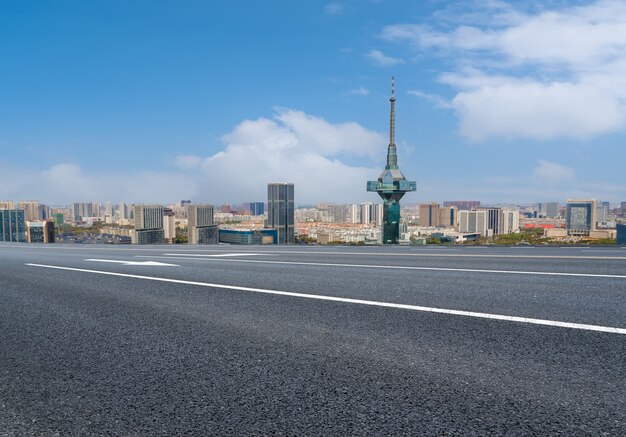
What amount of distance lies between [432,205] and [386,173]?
154 feet

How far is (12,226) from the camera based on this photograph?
3916cm

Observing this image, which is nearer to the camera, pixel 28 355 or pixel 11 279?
pixel 28 355

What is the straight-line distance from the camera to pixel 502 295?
16.8 ft

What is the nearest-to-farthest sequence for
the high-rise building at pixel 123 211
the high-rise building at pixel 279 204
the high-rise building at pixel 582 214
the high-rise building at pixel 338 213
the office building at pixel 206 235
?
1. the office building at pixel 206 235
2. the high-rise building at pixel 279 204
3. the high-rise building at pixel 582 214
4. the high-rise building at pixel 123 211
5. the high-rise building at pixel 338 213

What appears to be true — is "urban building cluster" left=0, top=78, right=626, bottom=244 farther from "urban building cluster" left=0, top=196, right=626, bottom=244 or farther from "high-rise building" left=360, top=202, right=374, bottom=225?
"high-rise building" left=360, top=202, right=374, bottom=225

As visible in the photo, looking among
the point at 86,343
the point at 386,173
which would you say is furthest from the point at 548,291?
the point at 386,173

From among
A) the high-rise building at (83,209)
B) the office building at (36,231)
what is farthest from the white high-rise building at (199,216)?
the high-rise building at (83,209)

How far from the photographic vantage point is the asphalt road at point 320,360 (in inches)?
82.9

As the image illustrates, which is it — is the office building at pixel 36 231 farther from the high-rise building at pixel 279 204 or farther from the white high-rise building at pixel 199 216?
the high-rise building at pixel 279 204

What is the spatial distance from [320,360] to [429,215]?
101651mm

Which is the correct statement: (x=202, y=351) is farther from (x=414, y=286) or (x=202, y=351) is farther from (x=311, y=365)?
(x=414, y=286)

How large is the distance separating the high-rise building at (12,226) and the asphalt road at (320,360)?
41421 mm

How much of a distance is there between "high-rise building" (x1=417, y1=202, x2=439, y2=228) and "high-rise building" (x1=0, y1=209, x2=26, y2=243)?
81806 millimetres

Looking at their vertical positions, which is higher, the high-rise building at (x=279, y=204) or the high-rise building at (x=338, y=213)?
the high-rise building at (x=279, y=204)
